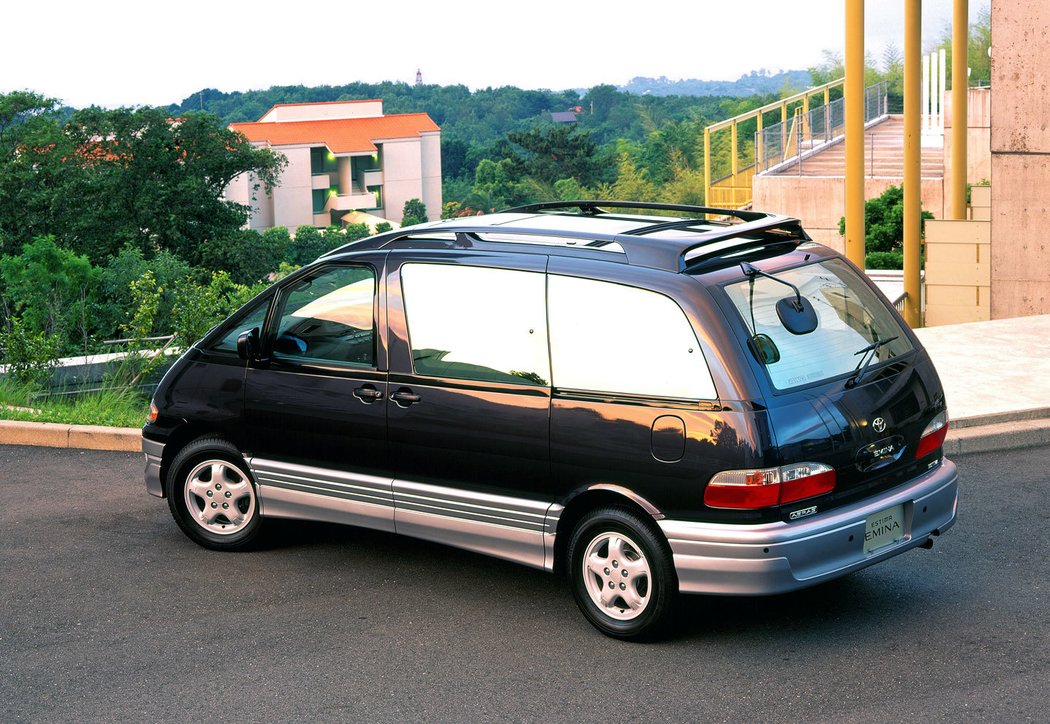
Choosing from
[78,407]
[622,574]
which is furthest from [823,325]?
[78,407]

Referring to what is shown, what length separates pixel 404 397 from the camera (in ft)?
20.2

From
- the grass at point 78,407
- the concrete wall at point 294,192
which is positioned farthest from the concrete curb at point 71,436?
the concrete wall at point 294,192

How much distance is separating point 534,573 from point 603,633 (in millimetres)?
997

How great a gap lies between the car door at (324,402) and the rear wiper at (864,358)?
2.19 meters

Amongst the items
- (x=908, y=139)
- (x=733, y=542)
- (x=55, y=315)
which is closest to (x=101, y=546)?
(x=733, y=542)

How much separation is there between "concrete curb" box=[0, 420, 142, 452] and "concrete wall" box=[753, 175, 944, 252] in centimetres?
2552

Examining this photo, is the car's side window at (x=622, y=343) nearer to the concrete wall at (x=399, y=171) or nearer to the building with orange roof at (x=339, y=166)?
the building with orange roof at (x=339, y=166)

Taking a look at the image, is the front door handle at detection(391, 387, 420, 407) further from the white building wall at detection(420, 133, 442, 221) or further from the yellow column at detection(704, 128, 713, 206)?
the white building wall at detection(420, 133, 442, 221)

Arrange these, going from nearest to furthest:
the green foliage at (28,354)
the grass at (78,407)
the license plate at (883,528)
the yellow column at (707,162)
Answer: the license plate at (883,528) < the grass at (78,407) < the green foliage at (28,354) < the yellow column at (707,162)

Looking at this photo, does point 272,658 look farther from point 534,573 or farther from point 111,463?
point 111,463

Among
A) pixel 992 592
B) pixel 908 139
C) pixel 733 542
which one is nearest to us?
pixel 733 542

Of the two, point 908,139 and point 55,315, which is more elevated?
point 908,139

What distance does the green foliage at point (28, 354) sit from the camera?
1149cm

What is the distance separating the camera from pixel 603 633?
5723 mm
